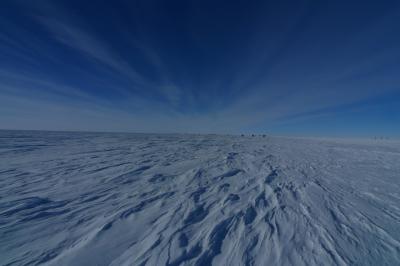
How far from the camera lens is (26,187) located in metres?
4.57

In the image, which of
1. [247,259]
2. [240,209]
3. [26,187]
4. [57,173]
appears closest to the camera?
[247,259]

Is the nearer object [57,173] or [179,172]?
[57,173]

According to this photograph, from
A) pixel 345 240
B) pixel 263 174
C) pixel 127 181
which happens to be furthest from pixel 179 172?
pixel 345 240

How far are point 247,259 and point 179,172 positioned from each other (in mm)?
4336

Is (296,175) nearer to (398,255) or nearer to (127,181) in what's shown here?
(398,255)

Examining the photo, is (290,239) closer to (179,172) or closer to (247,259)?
(247,259)

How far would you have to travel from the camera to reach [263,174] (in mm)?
6285

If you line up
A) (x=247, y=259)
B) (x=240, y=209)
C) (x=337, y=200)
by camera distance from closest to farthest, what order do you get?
(x=247, y=259) → (x=240, y=209) → (x=337, y=200)

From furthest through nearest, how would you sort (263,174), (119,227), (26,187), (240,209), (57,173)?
(263,174) → (57,173) → (26,187) → (240,209) → (119,227)

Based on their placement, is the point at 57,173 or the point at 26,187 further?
the point at 57,173

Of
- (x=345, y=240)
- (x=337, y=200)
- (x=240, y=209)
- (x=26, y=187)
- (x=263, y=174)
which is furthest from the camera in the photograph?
(x=263, y=174)

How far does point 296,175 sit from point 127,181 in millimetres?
5856

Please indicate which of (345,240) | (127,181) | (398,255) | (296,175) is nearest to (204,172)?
(127,181)

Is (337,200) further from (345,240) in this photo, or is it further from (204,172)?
(204,172)
